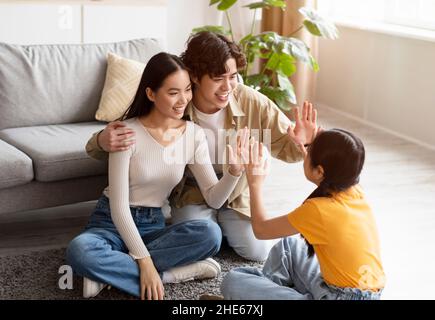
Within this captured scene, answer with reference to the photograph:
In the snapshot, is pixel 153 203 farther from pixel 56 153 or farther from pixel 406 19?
pixel 406 19

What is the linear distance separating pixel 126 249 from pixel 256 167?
0.60 meters

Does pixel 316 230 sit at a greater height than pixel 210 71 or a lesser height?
lesser

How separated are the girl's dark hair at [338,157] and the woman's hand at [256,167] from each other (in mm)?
217

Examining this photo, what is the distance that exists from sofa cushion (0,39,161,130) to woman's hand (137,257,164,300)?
1.15 meters

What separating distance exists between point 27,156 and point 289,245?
1122 millimetres

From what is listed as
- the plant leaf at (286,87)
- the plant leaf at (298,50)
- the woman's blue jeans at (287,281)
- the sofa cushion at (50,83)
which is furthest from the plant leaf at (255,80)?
the woman's blue jeans at (287,281)

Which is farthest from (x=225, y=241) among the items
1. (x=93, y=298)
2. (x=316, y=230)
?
(x=316, y=230)

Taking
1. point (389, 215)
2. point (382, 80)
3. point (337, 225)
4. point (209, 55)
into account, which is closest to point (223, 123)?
point (209, 55)

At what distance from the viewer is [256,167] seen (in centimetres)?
232

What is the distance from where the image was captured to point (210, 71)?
2.62 meters

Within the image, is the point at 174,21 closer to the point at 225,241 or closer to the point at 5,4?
the point at 5,4

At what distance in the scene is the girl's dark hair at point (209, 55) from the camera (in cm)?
261

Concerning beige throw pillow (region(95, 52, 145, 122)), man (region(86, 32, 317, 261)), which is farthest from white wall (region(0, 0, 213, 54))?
man (region(86, 32, 317, 261))

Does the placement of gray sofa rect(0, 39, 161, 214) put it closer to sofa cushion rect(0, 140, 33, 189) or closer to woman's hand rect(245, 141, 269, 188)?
sofa cushion rect(0, 140, 33, 189)
